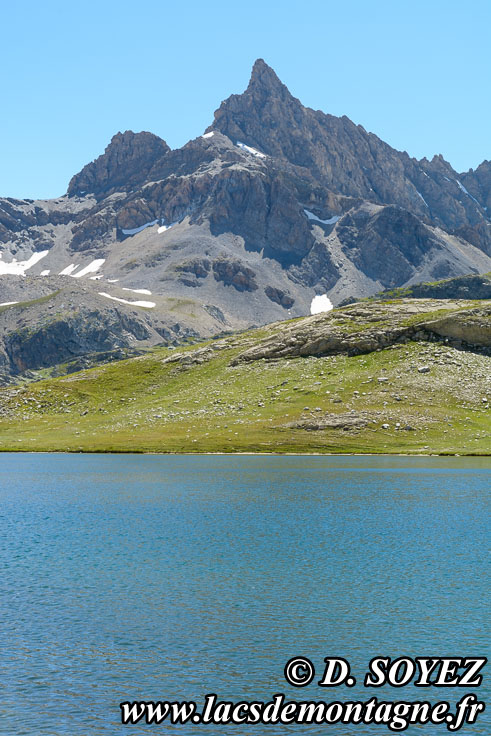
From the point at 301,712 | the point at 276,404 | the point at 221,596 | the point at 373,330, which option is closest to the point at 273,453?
the point at 276,404

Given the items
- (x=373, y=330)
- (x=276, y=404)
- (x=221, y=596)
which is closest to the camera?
(x=221, y=596)

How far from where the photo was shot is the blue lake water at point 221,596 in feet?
67.9

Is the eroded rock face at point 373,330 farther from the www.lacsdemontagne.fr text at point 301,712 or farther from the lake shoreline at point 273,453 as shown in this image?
the www.lacsdemontagne.fr text at point 301,712

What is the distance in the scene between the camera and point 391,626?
87.8 feet

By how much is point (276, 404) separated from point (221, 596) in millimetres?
108271

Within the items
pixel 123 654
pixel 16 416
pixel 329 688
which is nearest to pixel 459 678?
pixel 329 688

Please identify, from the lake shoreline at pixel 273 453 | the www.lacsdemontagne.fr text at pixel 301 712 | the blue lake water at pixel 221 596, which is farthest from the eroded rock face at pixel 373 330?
the www.lacsdemontagne.fr text at pixel 301 712

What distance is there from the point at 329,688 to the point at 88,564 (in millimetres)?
19254

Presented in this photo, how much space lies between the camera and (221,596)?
30516 mm

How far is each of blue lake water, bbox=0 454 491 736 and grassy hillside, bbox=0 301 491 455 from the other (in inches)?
2175

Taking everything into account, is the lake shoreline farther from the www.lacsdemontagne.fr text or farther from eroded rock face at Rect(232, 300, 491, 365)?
the www.lacsdemontagne.fr text

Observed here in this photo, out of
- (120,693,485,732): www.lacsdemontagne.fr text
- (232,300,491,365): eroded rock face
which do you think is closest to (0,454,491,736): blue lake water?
(120,693,485,732): www.lacsdemontagne.fr text

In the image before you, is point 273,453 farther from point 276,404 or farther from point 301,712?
point 301,712

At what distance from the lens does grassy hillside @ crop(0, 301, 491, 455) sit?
396 ft
